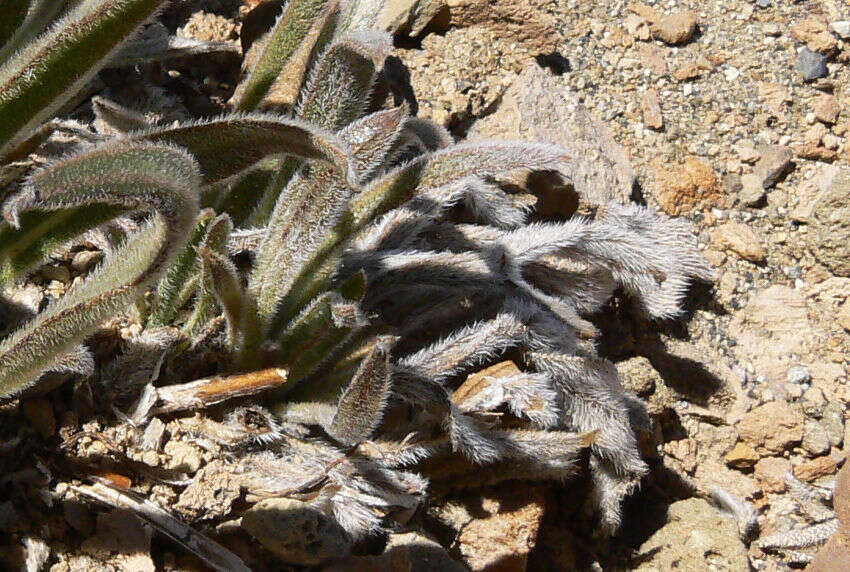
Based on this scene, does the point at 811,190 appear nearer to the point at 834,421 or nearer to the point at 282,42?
the point at 834,421

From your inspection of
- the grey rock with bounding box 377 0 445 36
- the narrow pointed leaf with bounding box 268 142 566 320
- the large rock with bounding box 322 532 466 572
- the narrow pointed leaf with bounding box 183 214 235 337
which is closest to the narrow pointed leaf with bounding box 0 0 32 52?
the narrow pointed leaf with bounding box 183 214 235 337

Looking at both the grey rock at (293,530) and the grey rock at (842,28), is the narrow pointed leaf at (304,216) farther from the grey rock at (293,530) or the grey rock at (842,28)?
the grey rock at (842,28)

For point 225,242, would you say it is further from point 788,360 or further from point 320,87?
point 788,360

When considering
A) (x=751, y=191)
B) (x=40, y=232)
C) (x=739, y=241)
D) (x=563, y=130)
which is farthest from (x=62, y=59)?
(x=751, y=191)

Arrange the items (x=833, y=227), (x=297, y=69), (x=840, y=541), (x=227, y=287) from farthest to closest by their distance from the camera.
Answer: (x=833, y=227), (x=840, y=541), (x=297, y=69), (x=227, y=287)

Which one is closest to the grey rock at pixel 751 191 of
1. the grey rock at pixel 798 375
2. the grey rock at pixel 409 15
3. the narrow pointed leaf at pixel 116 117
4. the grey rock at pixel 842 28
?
the grey rock at pixel 798 375
